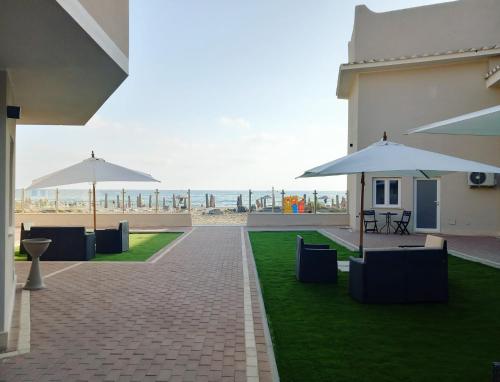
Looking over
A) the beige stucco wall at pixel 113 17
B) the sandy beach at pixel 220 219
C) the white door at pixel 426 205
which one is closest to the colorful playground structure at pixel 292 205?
the sandy beach at pixel 220 219

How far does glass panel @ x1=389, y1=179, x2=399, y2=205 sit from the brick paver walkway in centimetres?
948

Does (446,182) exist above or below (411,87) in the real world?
below

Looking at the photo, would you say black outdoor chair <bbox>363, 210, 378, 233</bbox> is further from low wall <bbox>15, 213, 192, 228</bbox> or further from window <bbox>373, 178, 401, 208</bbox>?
low wall <bbox>15, 213, 192, 228</bbox>

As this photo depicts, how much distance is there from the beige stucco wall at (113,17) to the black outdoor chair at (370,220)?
12563mm

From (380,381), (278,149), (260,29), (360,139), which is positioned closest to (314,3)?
(260,29)

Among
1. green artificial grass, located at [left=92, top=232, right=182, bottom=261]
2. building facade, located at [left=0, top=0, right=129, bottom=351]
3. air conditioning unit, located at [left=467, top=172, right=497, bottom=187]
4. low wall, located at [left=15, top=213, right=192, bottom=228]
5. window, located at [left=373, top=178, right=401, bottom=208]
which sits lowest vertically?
green artificial grass, located at [left=92, top=232, right=182, bottom=261]

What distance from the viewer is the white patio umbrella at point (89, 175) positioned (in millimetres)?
11539

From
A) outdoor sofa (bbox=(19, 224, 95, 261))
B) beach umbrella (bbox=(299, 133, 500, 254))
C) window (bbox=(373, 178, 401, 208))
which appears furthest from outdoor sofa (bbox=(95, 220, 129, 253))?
window (bbox=(373, 178, 401, 208))

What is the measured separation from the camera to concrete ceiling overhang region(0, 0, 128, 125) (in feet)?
10.8

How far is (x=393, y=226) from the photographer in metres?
16.3

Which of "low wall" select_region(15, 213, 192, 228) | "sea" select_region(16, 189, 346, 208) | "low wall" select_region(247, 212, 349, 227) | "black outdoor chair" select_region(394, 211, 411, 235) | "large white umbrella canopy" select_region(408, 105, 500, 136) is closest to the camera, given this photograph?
"large white umbrella canopy" select_region(408, 105, 500, 136)

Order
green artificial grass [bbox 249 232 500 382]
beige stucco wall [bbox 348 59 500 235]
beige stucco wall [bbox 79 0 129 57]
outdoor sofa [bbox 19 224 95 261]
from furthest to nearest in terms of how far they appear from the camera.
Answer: beige stucco wall [bbox 348 59 500 235] → outdoor sofa [bbox 19 224 95 261] → beige stucco wall [bbox 79 0 129 57] → green artificial grass [bbox 249 232 500 382]

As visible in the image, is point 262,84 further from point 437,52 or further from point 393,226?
point 393,226

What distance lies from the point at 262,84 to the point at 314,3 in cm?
915
